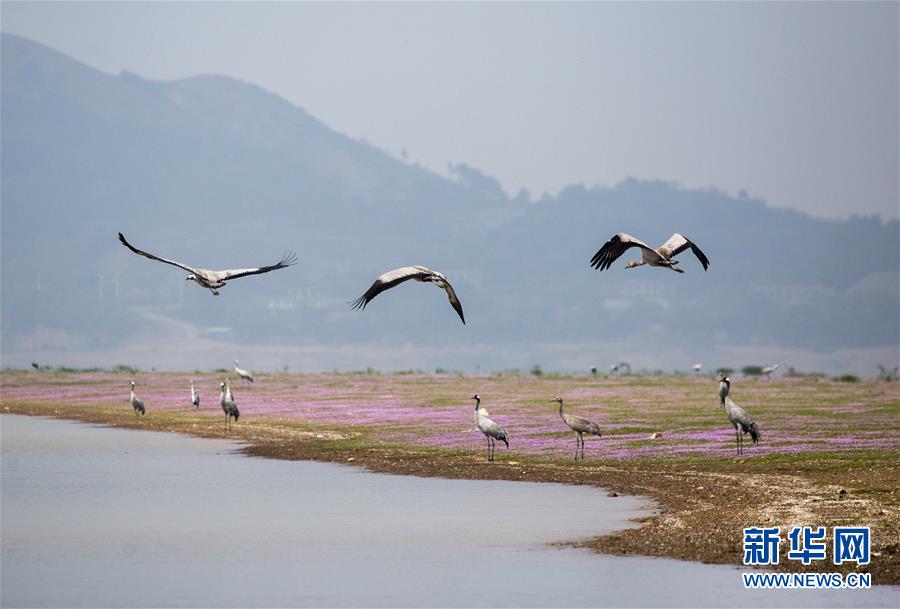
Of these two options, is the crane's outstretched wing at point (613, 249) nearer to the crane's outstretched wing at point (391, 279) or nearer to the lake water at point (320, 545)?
the crane's outstretched wing at point (391, 279)

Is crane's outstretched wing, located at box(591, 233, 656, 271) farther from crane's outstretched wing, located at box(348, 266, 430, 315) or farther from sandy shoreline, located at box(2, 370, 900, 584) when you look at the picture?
sandy shoreline, located at box(2, 370, 900, 584)

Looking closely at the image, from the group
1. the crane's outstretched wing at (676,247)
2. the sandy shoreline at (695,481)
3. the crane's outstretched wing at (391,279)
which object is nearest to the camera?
the sandy shoreline at (695,481)

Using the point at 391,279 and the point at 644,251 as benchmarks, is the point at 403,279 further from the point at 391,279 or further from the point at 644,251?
the point at 644,251

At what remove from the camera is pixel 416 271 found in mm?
25281

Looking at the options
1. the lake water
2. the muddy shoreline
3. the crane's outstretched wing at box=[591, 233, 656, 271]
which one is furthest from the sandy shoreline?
the crane's outstretched wing at box=[591, 233, 656, 271]

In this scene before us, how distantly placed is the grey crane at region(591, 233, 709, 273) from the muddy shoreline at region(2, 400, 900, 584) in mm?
4751

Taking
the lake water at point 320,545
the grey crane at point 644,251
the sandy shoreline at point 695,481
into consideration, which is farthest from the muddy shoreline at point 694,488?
the grey crane at point 644,251

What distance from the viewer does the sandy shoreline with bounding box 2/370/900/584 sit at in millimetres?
23141

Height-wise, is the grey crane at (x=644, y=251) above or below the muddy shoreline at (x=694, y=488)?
above

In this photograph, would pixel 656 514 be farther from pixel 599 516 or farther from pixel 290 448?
pixel 290 448

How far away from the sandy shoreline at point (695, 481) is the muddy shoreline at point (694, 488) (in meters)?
0.02

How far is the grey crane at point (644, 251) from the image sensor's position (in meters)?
24.9

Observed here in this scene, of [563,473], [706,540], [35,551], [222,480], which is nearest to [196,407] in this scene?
[222,480]

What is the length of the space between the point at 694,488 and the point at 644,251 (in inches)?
266
